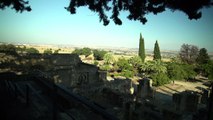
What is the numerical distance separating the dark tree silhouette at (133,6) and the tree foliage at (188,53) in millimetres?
64597

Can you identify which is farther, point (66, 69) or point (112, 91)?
point (66, 69)

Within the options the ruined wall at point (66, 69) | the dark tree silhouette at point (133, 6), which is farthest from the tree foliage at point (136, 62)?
the dark tree silhouette at point (133, 6)

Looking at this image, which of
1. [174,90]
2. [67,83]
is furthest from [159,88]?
[67,83]

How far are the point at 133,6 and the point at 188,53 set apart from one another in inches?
2636

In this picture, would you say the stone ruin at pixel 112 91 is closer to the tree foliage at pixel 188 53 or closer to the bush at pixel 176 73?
the bush at pixel 176 73

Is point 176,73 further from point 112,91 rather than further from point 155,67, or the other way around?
point 112,91

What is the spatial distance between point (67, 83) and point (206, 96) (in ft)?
63.1

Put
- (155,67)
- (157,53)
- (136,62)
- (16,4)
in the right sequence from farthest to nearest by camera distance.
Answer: (157,53) → (136,62) → (155,67) → (16,4)

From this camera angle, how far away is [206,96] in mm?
25219

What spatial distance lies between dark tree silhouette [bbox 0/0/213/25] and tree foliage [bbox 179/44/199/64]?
212 feet

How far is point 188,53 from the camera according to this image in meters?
65.1

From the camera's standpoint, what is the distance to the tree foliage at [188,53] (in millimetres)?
63688

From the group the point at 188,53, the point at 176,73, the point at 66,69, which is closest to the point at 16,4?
the point at 66,69

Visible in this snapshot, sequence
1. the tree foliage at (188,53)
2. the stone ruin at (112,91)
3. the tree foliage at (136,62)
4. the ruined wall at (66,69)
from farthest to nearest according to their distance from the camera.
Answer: the tree foliage at (188,53)
the tree foliage at (136,62)
the ruined wall at (66,69)
the stone ruin at (112,91)
